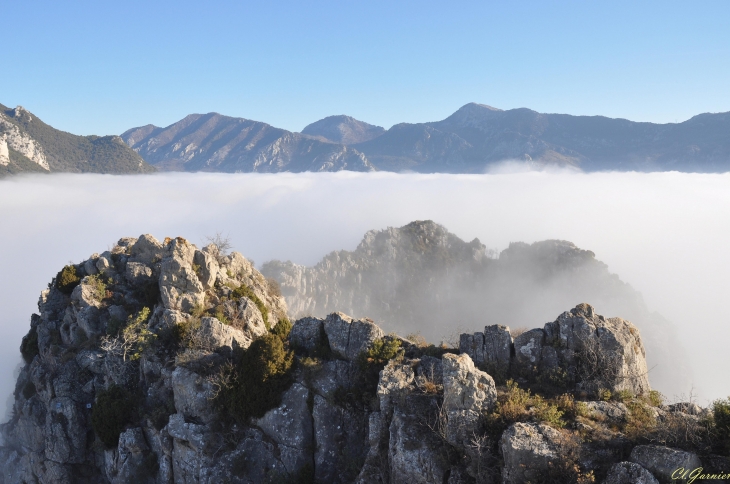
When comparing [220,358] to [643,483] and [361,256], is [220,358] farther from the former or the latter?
[361,256]

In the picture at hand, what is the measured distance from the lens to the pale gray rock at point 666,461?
10.1 m

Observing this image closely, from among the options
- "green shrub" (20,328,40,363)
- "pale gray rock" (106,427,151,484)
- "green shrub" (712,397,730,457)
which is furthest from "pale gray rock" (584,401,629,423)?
"green shrub" (20,328,40,363)

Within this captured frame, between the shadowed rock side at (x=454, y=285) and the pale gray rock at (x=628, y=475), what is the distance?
3958 inches

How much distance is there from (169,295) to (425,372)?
48.4 feet

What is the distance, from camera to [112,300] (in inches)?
954

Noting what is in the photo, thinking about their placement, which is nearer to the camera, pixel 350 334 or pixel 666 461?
pixel 666 461

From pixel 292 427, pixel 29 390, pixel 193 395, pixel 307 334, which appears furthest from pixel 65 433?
pixel 307 334

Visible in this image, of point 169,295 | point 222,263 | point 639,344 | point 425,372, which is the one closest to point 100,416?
point 169,295

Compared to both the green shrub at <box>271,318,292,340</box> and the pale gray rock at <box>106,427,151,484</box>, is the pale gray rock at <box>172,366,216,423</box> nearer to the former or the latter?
the pale gray rock at <box>106,427,151,484</box>

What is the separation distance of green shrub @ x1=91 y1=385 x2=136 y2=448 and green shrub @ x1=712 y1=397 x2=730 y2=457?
22950 millimetres

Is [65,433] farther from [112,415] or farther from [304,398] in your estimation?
[304,398]

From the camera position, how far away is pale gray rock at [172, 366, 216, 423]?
1736cm

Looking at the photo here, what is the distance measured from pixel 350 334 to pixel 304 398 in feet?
11.6

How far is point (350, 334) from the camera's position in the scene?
61.8ft
